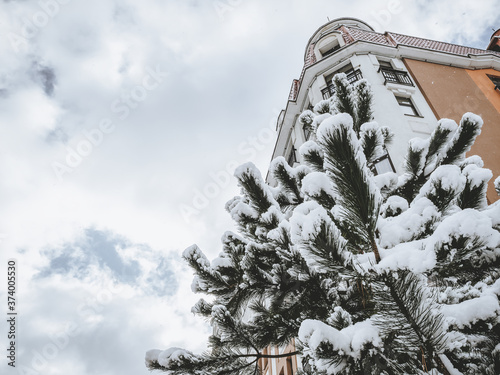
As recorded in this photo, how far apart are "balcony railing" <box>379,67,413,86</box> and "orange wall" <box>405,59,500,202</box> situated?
408mm

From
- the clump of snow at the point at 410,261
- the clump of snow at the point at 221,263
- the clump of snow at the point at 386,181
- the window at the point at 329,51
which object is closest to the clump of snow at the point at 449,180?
the clump of snow at the point at 410,261

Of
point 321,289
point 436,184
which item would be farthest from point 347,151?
point 321,289

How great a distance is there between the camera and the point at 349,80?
11773 millimetres

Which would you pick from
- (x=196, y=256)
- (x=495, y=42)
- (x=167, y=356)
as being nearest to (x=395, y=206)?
(x=196, y=256)

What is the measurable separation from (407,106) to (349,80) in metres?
2.43

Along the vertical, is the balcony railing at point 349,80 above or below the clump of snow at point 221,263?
above

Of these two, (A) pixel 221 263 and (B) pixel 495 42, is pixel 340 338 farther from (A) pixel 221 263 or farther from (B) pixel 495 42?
(B) pixel 495 42

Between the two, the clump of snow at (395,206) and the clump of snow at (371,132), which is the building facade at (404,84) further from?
the clump of snow at (395,206)

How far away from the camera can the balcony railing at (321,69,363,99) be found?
11594mm

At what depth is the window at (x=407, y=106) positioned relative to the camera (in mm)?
10418

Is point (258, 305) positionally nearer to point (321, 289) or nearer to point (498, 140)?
point (321, 289)

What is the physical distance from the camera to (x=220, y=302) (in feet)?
11.2

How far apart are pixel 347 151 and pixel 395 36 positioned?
52.9ft

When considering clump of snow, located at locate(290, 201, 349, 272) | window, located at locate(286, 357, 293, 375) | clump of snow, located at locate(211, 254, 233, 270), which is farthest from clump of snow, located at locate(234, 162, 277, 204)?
window, located at locate(286, 357, 293, 375)
